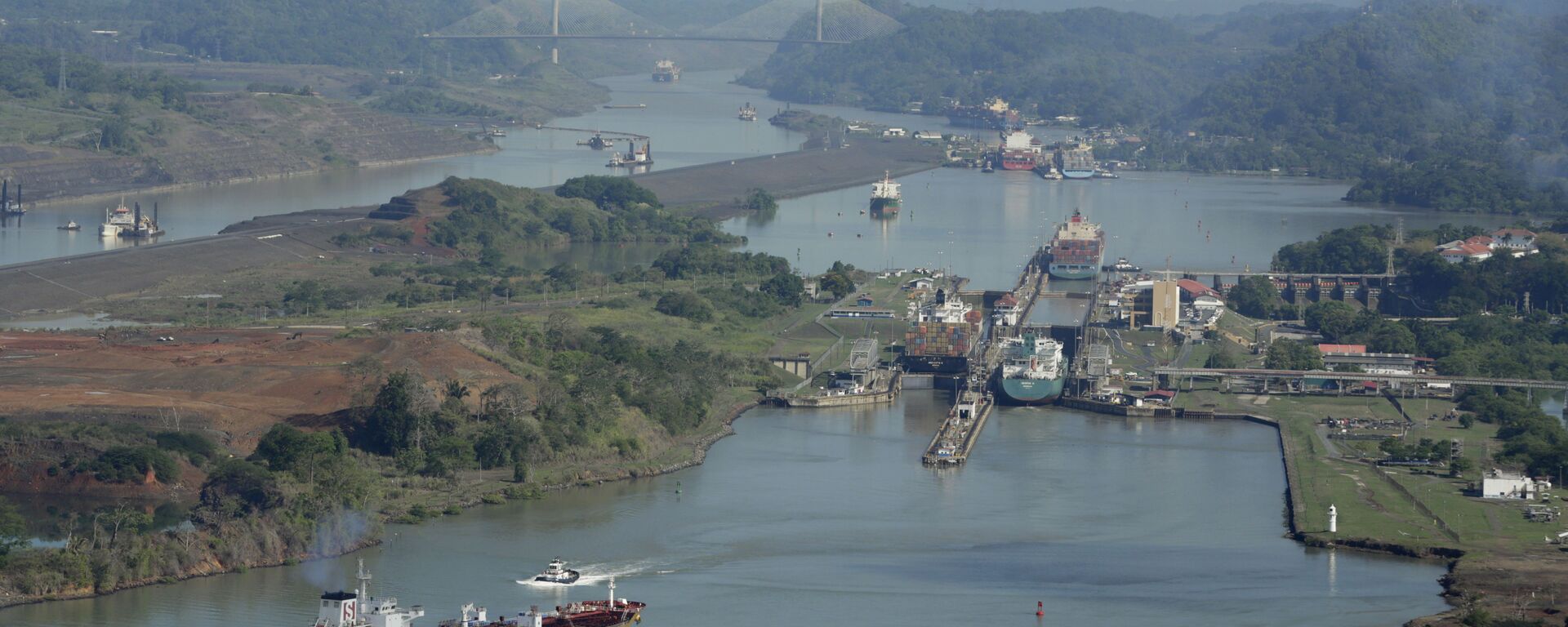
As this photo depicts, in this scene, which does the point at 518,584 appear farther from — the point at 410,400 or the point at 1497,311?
the point at 1497,311

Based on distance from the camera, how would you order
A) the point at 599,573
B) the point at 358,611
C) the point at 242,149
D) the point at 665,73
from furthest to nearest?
1. the point at 665,73
2. the point at 242,149
3. the point at 599,573
4. the point at 358,611

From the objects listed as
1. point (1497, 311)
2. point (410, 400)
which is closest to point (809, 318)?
point (1497, 311)

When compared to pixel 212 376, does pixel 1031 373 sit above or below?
above

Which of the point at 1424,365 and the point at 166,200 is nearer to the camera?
the point at 1424,365

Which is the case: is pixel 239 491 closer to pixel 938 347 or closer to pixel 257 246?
pixel 938 347

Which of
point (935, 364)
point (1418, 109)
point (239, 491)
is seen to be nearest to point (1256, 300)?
point (935, 364)

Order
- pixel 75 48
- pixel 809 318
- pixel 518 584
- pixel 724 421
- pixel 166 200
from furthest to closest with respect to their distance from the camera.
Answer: pixel 75 48, pixel 166 200, pixel 809 318, pixel 724 421, pixel 518 584

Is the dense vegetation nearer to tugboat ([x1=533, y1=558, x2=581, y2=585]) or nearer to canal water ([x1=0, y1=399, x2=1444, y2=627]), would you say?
canal water ([x1=0, y1=399, x2=1444, y2=627])
